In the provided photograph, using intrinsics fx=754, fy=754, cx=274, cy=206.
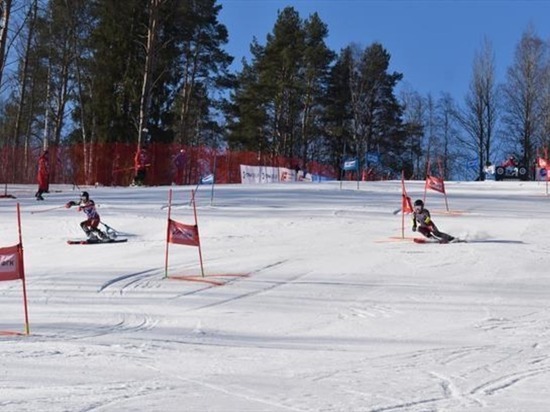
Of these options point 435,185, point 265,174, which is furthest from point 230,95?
point 435,185

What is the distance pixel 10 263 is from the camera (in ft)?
34.6

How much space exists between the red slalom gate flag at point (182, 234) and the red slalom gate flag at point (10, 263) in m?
4.78

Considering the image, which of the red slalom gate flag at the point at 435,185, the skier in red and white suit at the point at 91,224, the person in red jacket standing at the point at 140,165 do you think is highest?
the person in red jacket standing at the point at 140,165

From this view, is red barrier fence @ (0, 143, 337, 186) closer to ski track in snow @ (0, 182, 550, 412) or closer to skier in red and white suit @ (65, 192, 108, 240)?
ski track in snow @ (0, 182, 550, 412)

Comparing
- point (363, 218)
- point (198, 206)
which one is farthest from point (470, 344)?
point (198, 206)

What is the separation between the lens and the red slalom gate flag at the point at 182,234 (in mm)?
15148

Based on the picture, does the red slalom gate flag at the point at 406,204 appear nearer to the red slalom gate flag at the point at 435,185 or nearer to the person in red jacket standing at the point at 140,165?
the red slalom gate flag at the point at 435,185

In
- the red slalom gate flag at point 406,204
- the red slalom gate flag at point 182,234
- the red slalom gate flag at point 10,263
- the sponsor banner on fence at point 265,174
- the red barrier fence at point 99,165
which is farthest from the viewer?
the sponsor banner on fence at point 265,174

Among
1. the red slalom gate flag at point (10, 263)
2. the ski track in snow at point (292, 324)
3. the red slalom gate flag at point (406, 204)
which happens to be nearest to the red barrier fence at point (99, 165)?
the ski track in snow at point (292, 324)

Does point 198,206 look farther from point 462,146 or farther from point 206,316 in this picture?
point 462,146

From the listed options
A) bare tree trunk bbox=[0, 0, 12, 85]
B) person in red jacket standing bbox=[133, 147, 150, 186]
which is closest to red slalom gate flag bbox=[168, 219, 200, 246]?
bare tree trunk bbox=[0, 0, 12, 85]

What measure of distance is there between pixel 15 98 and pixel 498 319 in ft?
164

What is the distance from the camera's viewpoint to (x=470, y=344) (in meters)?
9.09

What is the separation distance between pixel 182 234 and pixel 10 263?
16.8 feet
